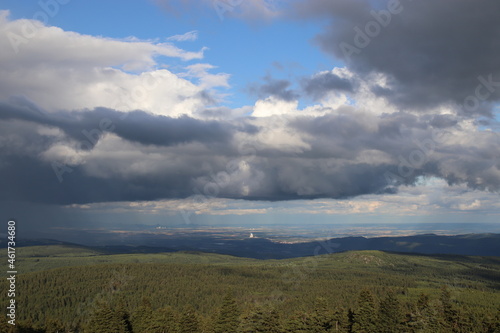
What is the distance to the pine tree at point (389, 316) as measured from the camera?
8481cm

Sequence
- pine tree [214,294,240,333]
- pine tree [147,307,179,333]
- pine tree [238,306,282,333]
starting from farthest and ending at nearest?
pine tree [147,307,179,333]
pine tree [214,294,240,333]
pine tree [238,306,282,333]

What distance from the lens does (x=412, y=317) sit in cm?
9250

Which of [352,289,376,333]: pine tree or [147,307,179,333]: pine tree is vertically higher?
[352,289,376,333]: pine tree

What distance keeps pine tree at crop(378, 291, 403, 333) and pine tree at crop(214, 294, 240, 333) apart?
3344 centimetres

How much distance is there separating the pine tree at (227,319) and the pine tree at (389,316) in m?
33.4

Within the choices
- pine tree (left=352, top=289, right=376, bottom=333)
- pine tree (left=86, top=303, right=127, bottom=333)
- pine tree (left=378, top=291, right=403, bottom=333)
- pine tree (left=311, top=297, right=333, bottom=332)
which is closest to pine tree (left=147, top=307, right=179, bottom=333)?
pine tree (left=86, top=303, right=127, bottom=333)

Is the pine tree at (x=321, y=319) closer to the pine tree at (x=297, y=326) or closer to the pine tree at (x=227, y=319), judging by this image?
the pine tree at (x=297, y=326)

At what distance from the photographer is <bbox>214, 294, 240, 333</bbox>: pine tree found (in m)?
85.9

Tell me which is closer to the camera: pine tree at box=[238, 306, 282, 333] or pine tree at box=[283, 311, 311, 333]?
pine tree at box=[238, 306, 282, 333]

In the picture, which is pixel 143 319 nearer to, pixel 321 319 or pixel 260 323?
pixel 260 323

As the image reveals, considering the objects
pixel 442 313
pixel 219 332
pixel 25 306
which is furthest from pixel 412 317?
pixel 25 306

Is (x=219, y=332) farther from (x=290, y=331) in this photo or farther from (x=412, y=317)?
(x=412, y=317)

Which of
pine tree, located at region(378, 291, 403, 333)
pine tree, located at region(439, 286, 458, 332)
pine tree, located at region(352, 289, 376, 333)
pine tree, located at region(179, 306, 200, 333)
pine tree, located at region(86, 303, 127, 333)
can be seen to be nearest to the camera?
pine tree, located at region(378, 291, 403, 333)

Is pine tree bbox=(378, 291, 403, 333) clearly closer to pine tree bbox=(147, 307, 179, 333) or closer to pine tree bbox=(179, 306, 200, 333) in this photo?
pine tree bbox=(179, 306, 200, 333)
